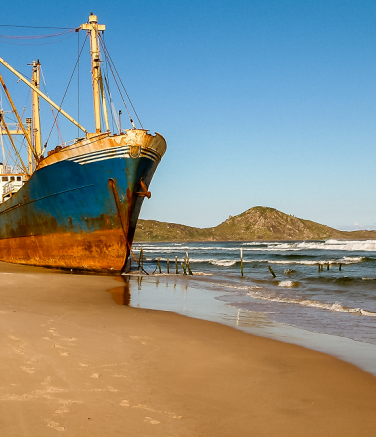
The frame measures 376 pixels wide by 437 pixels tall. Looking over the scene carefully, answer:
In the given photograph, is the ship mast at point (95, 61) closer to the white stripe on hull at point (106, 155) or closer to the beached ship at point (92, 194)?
the beached ship at point (92, 194)

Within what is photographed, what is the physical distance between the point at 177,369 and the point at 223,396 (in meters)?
1.15

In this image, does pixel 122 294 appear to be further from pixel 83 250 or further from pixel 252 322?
pixel 83 250

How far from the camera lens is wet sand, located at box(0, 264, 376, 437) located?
410cm

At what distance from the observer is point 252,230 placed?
169375mm

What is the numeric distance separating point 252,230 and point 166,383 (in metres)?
166

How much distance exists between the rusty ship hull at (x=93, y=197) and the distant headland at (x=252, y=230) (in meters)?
139

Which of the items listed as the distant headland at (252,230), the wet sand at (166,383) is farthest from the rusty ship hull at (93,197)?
the distant headland at (252,230)

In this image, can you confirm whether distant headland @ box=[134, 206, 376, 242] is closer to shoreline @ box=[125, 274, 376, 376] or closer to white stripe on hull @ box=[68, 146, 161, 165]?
white stripe on hull @ box=[68, 146, 161, 165]

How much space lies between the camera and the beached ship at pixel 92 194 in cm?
1828

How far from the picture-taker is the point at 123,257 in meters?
19.6

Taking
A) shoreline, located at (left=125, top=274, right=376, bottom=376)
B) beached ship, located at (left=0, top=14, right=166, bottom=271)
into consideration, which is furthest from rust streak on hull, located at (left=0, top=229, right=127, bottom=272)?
shoreline, located at (left=125, top=274, right=376, bottom=376)

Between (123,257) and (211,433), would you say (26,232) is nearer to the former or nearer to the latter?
(123,257)

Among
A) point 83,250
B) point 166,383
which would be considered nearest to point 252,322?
point 166,383

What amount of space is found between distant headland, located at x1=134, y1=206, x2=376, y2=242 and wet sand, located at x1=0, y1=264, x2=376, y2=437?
152389mm
